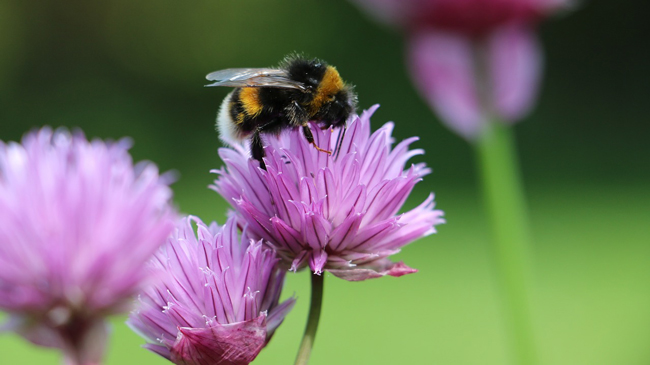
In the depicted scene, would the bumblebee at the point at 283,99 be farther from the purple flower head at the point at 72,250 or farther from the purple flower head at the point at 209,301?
the purple flower head at the point at 72,250

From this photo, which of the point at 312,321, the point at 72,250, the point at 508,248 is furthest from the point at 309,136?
the point at 508,248

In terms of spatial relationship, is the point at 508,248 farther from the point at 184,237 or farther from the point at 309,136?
the point at 184,237

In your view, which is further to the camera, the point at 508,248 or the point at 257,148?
the point at 508,248

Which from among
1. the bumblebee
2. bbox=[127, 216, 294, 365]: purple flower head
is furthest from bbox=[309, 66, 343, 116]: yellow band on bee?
bbox=[127, 216, 294, 365]: purple flower head

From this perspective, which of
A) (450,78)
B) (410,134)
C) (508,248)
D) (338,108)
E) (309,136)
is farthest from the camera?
(410,134)

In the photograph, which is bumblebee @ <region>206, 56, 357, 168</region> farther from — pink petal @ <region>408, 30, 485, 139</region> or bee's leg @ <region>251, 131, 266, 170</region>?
pink petal @ <region>408, 30, 485, 139</region>

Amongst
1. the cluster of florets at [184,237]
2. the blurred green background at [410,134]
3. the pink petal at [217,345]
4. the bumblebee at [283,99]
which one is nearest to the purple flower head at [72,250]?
the cluster of florets at [184,237]
